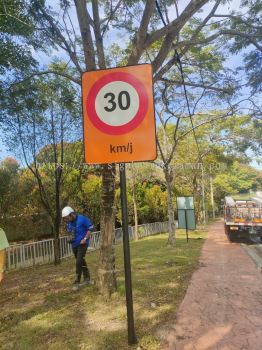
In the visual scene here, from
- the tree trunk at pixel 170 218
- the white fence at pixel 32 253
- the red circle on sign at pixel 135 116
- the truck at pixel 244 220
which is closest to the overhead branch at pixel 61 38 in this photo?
the red circle on sign at pixel 135 116

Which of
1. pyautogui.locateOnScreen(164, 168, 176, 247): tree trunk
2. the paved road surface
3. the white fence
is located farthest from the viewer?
pyautogui.locateOnScreen(164, 168, 176, 247): tree trunk

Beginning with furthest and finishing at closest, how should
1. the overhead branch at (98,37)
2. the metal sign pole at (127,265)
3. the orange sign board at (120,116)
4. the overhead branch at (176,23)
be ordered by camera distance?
1. the overhead branch at (98,37)
2. the overhead branch at (176,23)
3. the metal sign pole at (127,265)
4. the orange sign board at (120,116)

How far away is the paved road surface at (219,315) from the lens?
4.43m

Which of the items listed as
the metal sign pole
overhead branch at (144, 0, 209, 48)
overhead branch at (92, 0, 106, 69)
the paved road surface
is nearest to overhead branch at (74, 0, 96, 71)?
overhead branch at (92, 0, 106, 69)

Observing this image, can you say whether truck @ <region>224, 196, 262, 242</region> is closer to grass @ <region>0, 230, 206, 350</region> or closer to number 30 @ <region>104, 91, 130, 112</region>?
grass @ <region>0, 230, 206, 350</region>

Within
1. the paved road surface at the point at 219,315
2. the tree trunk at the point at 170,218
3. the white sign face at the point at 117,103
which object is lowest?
the paved road surface at the point at 219,315

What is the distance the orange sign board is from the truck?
18.1m

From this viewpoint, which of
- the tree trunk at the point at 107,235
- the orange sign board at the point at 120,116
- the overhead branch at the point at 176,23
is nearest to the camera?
the orange sign board at the point at 120,116

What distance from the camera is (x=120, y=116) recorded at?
405 centimetres

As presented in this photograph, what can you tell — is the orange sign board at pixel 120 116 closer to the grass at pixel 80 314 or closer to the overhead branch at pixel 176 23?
the grass at pixel 80 314

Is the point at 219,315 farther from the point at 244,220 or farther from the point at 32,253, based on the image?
the point at 244,220

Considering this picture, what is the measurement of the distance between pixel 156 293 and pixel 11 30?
5.34 metres

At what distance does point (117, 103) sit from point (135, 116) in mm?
241

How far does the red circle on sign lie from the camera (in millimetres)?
4008
